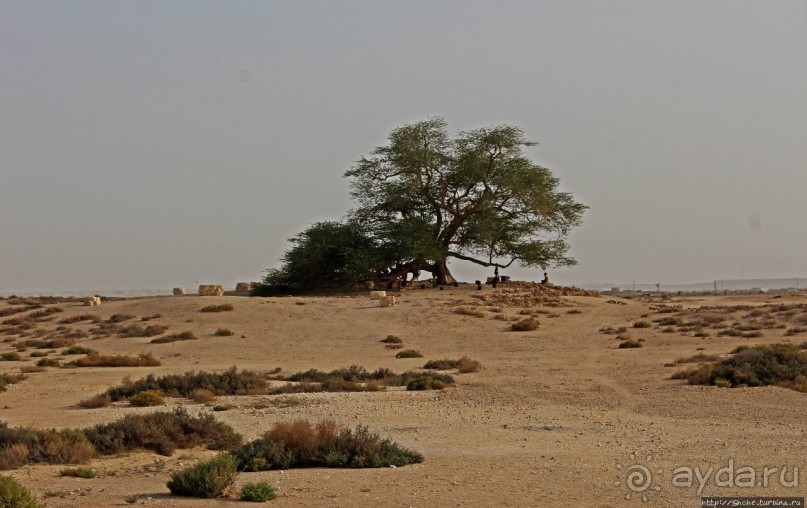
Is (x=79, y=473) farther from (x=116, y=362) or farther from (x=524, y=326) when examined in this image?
(x=524, y=326)

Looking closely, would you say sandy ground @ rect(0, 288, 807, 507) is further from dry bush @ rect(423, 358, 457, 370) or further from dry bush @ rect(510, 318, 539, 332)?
dry bush @ rect(423, 358, 457, 370)

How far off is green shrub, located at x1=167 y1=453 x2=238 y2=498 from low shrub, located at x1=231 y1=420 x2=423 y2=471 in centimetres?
160

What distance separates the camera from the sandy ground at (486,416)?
11562mm

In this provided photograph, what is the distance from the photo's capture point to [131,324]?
43219 millimetres

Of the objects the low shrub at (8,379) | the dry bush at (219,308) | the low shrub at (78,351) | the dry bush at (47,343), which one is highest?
the dry bush at (219,308)

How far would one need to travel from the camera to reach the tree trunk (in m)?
55.6

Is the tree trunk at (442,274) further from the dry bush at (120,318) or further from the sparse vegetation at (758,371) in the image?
the sparse vegetation at (758,371)

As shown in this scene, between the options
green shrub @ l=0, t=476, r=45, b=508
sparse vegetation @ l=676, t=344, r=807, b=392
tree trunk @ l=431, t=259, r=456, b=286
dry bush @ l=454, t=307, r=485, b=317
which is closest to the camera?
green shrub @ l=0, t=476, r=45, b=508

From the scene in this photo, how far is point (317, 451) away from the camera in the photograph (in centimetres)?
1353

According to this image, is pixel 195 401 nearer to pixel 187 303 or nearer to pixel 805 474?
pixel 805 474

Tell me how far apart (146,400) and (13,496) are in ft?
37.7

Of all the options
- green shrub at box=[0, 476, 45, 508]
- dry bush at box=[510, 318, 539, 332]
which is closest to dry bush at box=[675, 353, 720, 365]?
dry bush at box=[510, 318, 539, 332]

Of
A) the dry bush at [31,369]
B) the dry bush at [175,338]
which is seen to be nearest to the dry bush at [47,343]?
the dry bush at [175,338]

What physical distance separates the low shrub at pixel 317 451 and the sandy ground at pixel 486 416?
0.36 meters
